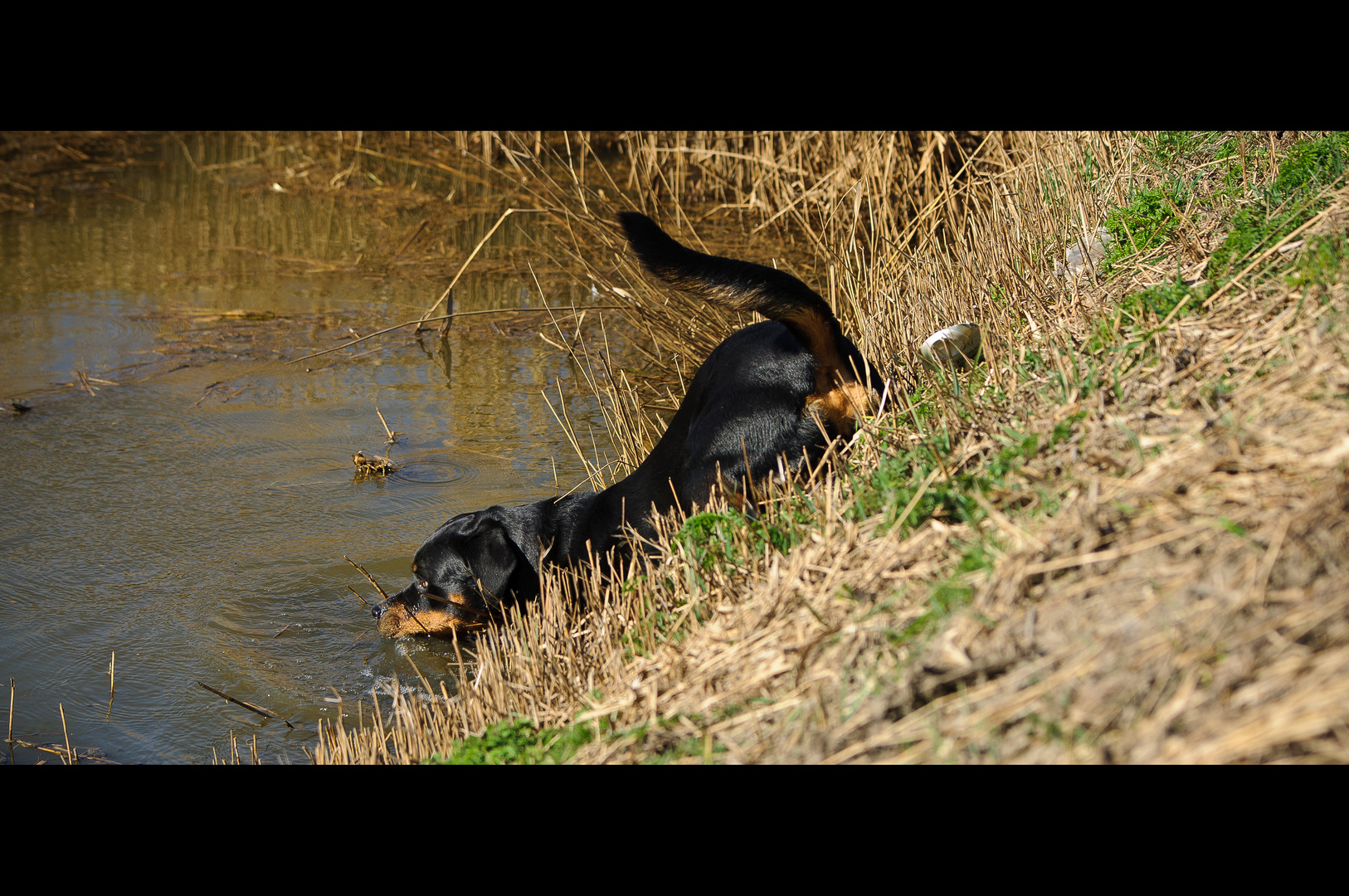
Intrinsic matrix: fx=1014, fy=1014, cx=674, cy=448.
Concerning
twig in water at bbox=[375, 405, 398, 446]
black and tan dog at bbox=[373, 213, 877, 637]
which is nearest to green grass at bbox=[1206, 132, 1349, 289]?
black and tan dog at bbox=[373, 213, 877, 637]

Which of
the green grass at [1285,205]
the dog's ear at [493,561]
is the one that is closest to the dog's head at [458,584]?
the dog's ear at [493,561]

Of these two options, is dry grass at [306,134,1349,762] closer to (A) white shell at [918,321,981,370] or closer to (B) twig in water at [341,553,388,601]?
(A) white shell at [918,321,981,370]

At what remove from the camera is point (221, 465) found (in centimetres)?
580

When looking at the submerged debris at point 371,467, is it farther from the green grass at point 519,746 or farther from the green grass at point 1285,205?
the green grass at point 1285,205

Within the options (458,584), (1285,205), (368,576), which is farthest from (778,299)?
(368,576)

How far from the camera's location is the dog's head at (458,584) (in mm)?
4293

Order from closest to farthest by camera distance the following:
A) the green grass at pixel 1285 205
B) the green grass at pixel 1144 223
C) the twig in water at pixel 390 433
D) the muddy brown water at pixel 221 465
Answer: the green grass at pixel 1285 205, the green grass at pixel 1144 223, the muddy brown water at pixel 221 465, the twig in water at pixel 390 433

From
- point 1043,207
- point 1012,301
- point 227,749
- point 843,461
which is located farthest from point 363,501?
point 1043,207

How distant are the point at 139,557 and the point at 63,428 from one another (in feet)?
5.97

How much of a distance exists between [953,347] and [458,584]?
225 cm

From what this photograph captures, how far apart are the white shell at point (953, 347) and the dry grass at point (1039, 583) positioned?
0.27 ft

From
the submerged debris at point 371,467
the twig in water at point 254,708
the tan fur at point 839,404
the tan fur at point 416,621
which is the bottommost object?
the twig in water at point 254,708

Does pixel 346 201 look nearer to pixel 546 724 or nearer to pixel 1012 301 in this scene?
pixel 1012 301

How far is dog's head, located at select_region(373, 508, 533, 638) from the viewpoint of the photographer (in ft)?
14.1
